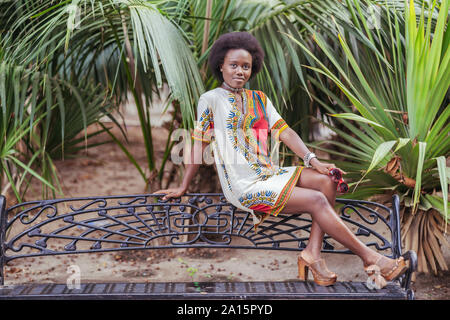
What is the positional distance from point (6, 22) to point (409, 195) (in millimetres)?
2648

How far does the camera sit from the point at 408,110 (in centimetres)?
259

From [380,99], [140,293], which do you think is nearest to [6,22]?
[140,293]

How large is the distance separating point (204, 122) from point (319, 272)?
0.89 meters

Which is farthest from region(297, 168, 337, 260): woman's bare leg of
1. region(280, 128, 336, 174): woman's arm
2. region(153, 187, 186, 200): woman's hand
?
region(153, 187, 186, 200): woman's hand

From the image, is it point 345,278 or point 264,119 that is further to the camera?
point 345,278

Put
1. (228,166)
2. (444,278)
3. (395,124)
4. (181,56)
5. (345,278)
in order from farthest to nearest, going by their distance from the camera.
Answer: (345,278), (444,278), (395,124), (181,56), (228,166)

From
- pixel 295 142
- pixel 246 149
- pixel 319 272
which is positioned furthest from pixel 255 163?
pixel 319 272

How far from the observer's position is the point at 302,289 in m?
2.11

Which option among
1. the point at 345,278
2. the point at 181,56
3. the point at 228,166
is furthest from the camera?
the point at 345,278

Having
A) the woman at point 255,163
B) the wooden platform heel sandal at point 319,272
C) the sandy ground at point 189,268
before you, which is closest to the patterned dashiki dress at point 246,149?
the woman at point 255,163

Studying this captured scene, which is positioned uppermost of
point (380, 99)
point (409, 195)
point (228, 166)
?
point (380, 99)

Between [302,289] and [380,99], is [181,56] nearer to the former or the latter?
[380,99]

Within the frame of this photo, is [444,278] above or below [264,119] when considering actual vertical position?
below

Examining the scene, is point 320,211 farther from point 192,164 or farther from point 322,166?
point 192,164
